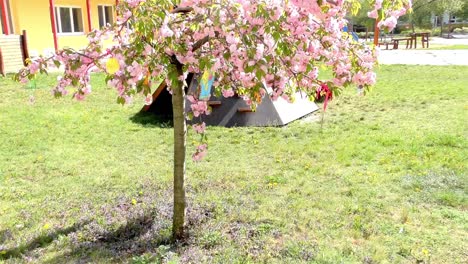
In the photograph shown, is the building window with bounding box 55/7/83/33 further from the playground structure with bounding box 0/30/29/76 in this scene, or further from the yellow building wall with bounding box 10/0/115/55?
the playground structure with bounding box 0/30/29/76

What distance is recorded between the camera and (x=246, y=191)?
15.4 feet

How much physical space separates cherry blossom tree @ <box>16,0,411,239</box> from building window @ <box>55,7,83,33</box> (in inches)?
699

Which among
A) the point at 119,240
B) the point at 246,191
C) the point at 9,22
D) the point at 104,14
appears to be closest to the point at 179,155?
the point at 119,240

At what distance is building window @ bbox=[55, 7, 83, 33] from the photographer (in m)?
18.9

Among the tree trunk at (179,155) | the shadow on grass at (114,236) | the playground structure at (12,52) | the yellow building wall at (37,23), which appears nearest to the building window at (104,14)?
the yellow building wall at (37,23)

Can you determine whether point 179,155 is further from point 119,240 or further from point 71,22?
point 71,22

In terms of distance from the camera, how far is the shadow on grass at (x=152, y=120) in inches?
303

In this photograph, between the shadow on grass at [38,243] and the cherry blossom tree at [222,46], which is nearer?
the cherry blossom tree at [222,46]

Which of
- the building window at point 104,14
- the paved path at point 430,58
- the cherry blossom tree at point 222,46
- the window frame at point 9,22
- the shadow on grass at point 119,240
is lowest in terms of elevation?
the shadow on grass at point 119,240

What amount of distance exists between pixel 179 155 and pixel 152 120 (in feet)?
15.4

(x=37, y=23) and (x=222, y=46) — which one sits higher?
(x=37, y=23)

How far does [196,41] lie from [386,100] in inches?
305

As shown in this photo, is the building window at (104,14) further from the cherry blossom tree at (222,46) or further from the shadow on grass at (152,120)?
the cherry blossom tree at (222,46)

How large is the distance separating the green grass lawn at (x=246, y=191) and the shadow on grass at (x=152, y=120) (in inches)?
2.2
